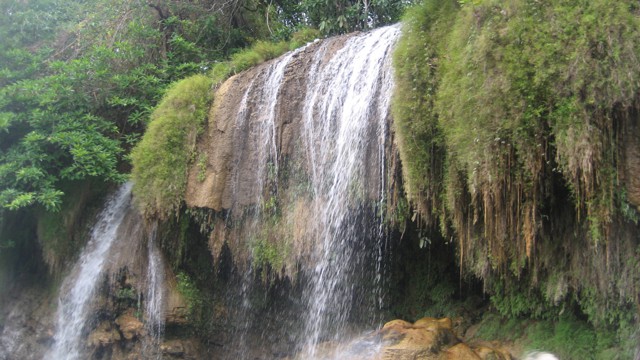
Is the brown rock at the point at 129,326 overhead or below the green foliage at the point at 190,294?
below

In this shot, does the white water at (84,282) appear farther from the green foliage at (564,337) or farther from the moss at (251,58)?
the green foliage at (564,337)

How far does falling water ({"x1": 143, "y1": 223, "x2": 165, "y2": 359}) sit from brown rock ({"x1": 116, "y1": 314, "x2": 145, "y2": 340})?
157 mm

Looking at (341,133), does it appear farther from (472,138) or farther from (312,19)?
(312,19)

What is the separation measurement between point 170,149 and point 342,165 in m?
2.64

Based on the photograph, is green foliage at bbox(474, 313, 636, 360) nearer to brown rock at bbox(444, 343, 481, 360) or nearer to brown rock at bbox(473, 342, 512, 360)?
brown rock at bbox(473, 342, 512, 360)

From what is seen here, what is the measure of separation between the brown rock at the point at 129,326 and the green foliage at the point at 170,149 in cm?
160

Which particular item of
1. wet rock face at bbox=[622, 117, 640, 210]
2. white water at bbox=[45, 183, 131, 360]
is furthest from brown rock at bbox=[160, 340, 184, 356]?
wet rock face at bbox=[622, 117, 640, 210]

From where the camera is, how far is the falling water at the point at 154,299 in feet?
Result: 27.8

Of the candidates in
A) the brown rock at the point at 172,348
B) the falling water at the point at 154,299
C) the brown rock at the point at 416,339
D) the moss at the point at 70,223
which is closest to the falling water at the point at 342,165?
the brown rock at the point at 416,339

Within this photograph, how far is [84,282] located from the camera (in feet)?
30.1

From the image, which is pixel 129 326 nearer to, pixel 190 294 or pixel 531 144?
pixel 190 294

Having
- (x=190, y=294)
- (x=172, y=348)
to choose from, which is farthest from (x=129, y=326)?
(x=190, y=294)

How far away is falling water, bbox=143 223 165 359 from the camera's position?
8469mm

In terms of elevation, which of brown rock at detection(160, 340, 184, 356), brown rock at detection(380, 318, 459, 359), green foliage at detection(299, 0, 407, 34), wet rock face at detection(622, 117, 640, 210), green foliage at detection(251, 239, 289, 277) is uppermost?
green foliage at detection(299, 0, 407, 34)
